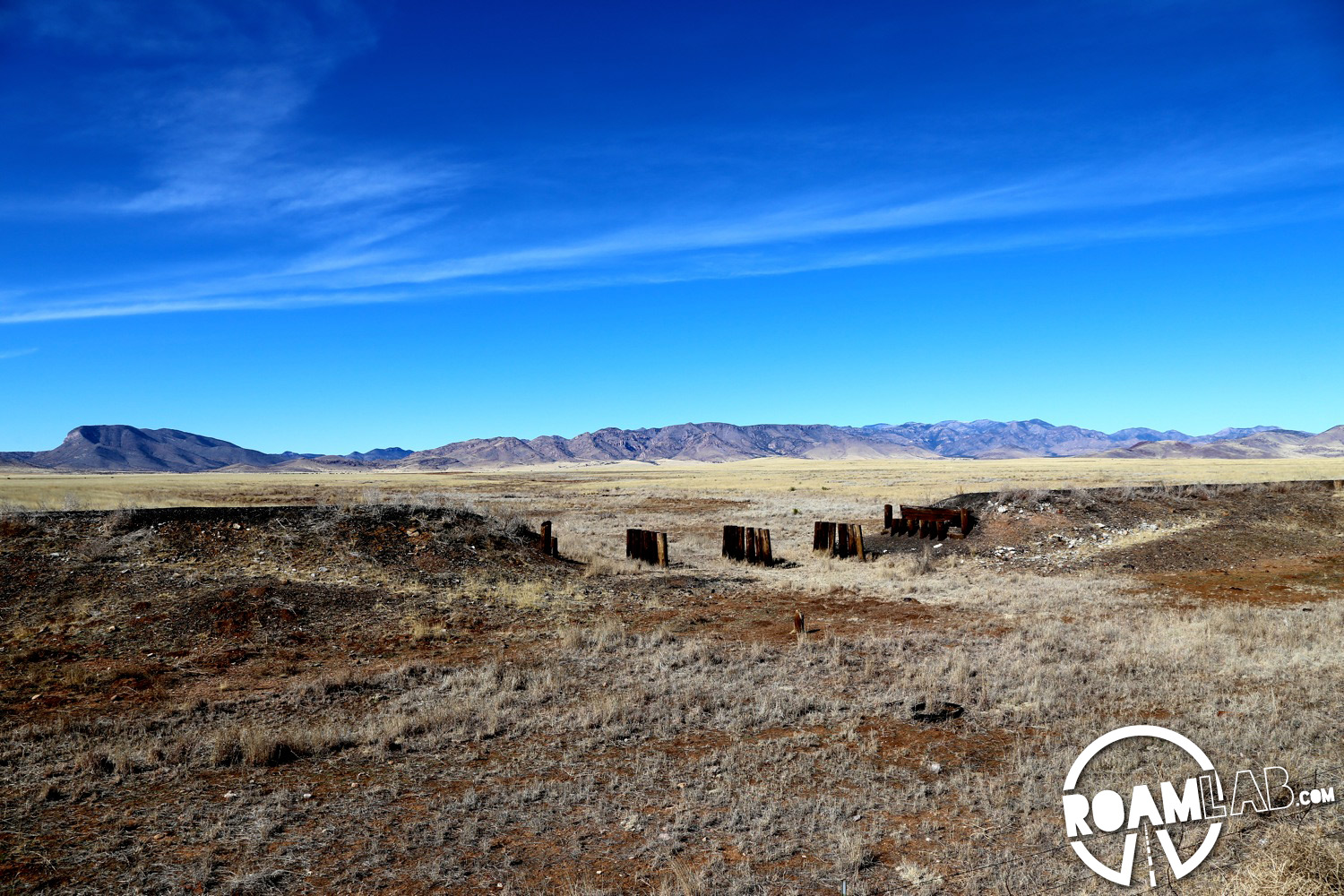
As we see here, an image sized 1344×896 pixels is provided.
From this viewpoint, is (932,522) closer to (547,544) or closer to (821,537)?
(821,537)

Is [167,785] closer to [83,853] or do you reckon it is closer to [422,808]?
[83,853]

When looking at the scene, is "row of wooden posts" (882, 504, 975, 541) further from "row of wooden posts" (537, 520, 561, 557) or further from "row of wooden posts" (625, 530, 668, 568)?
"row of wooden posts" (537, 520, 561, 557)

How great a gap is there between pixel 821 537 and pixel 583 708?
1696 cm

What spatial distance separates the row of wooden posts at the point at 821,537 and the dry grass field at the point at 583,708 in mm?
1528

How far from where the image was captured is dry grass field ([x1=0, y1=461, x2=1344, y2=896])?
229 inches

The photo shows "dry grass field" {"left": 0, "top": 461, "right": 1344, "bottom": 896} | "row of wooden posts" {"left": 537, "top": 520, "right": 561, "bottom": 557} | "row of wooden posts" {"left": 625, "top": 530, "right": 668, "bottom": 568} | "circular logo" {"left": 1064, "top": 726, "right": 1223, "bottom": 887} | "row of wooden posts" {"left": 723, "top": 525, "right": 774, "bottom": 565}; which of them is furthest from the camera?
"row of wooden posts" {"left": 723, "top": 525, "right": 774, "bottom": 565}

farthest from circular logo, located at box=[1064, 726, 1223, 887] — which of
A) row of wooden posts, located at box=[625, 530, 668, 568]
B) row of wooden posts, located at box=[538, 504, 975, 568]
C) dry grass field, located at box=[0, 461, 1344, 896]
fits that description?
row of wooden posts, located at box=[625, 530, 668, 568]

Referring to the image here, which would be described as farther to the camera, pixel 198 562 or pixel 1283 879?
pixel 198 562

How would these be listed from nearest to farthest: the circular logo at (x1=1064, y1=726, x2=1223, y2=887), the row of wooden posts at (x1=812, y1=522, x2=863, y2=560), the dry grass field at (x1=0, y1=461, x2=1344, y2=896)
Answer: the circular logo at (x1=1064, y1=726, x2=1223, y2=887) → the dry grass field at (x1=0, y1=461, x2=1344, y2=896) → the row of wooden posts at (x1=812, y1=522, x2=863, y2=560)

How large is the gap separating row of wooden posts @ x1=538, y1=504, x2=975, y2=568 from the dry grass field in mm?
1528

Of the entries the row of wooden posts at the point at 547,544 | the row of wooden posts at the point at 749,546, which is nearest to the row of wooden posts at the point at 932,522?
the row of wooden posts at the point at 749,546

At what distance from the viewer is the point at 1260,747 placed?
7.55 meters

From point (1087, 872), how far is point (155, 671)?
12202 millimetres

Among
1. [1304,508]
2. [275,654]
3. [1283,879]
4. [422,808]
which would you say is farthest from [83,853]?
[1304,508]
